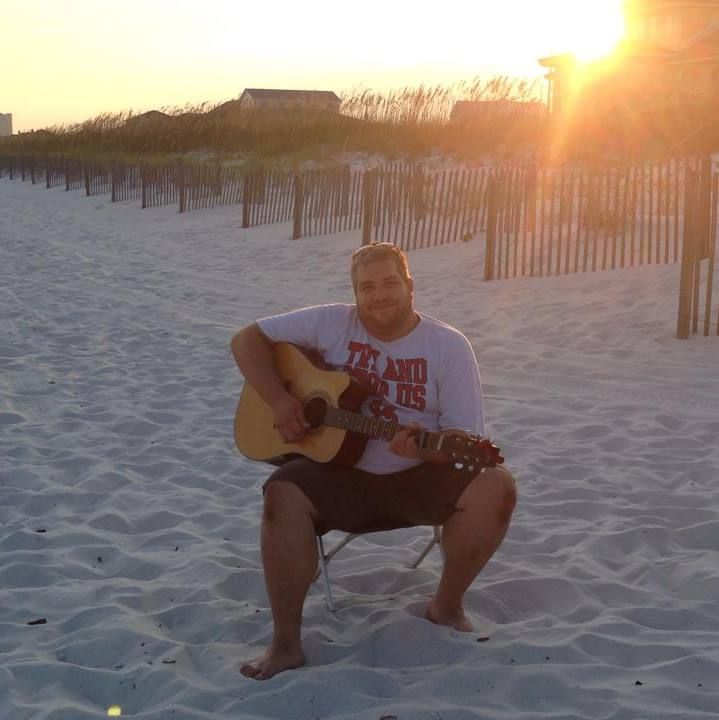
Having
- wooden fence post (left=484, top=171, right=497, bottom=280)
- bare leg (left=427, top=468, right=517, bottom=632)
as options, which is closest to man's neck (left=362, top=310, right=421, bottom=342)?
bare leg (left=427, top=468, right=517, bottom=632)

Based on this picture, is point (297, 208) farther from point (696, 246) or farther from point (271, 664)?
point (271, 664)

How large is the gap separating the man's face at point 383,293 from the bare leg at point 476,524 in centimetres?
61

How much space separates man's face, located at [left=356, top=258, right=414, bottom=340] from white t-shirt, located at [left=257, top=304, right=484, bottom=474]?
0.30 feet

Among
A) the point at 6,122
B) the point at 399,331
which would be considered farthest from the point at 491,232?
the point at 6,122

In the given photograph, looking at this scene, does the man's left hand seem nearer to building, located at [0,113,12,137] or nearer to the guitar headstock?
the guitar headstock

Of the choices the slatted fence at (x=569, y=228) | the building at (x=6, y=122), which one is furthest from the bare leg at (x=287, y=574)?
the building at (x=6, y=122)

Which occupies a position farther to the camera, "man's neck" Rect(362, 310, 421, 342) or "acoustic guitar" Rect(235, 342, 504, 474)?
"man's neck" Rect(362, 310, 421, 342)

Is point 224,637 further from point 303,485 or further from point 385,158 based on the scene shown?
point 385,158

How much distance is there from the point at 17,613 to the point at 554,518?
234 cm

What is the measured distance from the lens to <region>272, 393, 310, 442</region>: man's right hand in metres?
3.62

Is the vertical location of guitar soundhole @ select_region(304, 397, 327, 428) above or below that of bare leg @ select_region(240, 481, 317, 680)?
above

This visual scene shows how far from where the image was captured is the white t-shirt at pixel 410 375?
347cm

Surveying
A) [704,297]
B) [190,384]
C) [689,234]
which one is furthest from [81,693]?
[704,297]

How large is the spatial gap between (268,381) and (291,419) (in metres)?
0.18
